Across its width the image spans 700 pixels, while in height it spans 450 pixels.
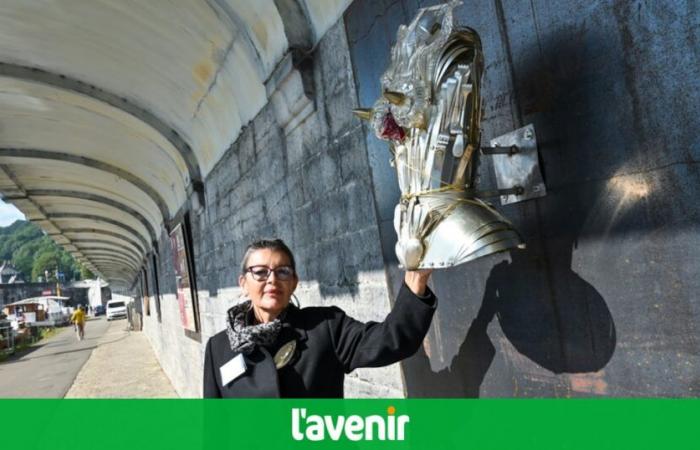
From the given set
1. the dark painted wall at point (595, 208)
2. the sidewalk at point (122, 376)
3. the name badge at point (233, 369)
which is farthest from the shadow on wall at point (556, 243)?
the sidewalk at point (122, 376)

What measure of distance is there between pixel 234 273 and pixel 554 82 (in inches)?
143

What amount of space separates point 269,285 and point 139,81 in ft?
12.9

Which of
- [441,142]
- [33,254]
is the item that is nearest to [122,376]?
[441,142]

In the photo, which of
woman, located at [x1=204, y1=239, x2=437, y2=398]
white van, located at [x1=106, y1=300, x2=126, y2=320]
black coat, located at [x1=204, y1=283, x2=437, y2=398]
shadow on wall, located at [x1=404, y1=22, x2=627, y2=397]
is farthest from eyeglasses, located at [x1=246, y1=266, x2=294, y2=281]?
white van, located at [x1=106, y1=300, x2=126, y2=320]

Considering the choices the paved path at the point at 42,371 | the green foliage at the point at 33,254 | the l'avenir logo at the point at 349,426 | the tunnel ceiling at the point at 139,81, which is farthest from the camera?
the green foliage at the point at 33,254

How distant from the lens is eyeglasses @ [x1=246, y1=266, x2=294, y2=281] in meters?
1.69

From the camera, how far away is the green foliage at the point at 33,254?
97625 millimetres

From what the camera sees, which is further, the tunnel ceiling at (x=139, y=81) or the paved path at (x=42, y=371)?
the paved path at (x=42, y=371)

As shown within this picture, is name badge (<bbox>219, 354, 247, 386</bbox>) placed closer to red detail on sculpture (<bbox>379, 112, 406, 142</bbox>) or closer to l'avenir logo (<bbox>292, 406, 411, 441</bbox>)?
l'avenir logo (<bbox>292, 406, 411, 441</bbox>)

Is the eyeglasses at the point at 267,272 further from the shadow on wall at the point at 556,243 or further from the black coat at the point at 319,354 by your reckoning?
the shadow on wall at the point at 556,243

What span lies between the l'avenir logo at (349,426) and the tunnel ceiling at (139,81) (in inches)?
68.7

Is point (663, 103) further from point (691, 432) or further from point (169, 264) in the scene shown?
point (169, 264)

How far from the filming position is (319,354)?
1587 mm

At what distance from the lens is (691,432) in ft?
3.47
